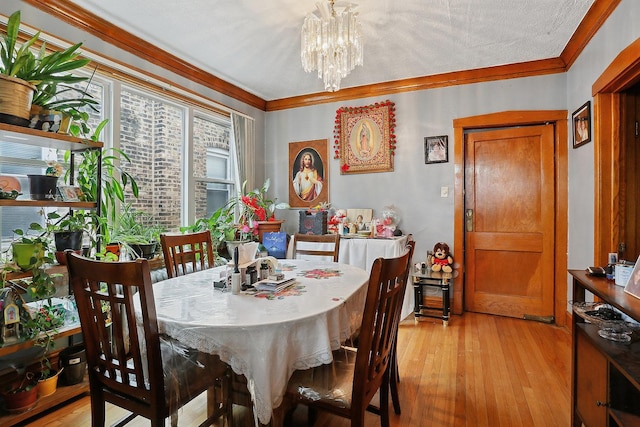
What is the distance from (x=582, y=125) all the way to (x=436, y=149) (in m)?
1.26

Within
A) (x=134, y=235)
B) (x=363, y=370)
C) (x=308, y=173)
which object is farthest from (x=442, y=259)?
(x=134, y=235)

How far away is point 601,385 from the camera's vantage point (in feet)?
4.42

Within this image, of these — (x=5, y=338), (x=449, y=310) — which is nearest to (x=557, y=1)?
(x=449, y=310)

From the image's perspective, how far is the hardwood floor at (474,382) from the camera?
1841 millimetres

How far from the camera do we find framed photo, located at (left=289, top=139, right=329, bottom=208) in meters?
A: 4.23

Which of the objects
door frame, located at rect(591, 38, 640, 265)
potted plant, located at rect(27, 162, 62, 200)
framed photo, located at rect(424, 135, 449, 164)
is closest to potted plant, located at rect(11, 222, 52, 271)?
potted plant, located at rect(27, 162, 62, 200)

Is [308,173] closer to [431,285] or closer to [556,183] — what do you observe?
[431,285]

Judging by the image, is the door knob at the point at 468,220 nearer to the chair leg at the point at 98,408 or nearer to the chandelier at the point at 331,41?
the chandelier at the point at 331,41

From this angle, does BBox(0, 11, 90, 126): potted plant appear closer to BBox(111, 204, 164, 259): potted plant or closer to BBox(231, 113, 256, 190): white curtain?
BBox(111, 204, 164, 259): potted plant

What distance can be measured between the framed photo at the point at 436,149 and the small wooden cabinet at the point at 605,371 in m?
2.21

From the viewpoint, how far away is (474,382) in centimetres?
222

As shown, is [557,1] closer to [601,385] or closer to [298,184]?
[601,385]

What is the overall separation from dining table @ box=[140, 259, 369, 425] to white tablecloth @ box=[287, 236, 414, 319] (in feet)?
6.14

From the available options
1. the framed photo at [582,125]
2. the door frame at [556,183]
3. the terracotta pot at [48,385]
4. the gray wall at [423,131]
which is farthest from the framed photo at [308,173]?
the terracotta pot at [48,385]
